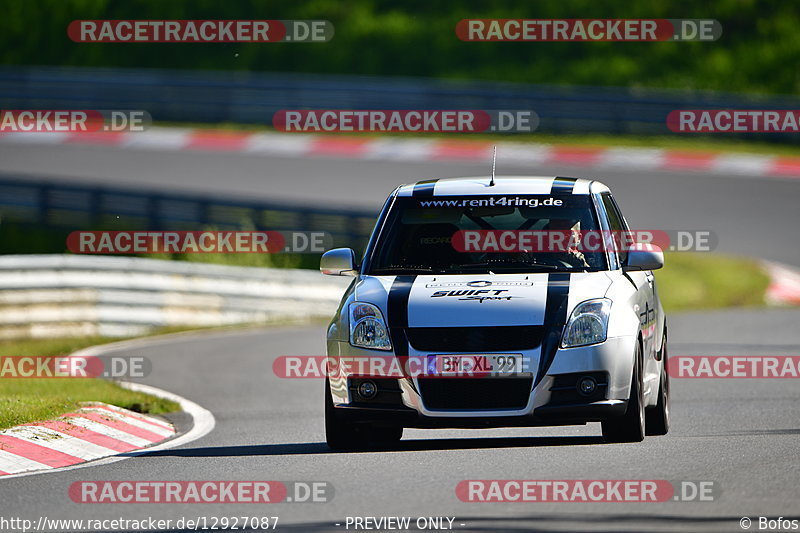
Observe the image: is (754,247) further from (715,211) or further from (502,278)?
(502,278)

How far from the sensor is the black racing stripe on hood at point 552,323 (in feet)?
30.6

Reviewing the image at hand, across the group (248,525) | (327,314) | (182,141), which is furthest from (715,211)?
(248,525)

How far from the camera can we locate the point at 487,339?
9359 mm

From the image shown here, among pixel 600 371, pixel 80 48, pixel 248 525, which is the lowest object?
pixel 248 525

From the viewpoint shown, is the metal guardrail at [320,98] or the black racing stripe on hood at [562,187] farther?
the metal guardrail at [320,98]

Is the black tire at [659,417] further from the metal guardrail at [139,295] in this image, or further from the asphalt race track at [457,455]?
the metal guardrail at [139,295]

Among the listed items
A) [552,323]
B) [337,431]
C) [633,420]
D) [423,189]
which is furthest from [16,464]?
[633,420]

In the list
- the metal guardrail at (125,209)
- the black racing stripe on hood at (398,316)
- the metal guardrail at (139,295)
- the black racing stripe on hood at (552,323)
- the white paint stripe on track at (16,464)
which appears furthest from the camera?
the metal guardrail at (125,209)

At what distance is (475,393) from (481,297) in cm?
58

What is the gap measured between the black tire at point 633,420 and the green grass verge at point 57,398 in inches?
157

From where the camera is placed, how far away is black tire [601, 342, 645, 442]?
9.61 meters

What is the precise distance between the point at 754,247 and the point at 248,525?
19.2m

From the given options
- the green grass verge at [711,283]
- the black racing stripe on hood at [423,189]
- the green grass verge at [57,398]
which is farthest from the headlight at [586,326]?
the green grass verge at [711,283]

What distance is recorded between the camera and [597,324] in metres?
9.48
